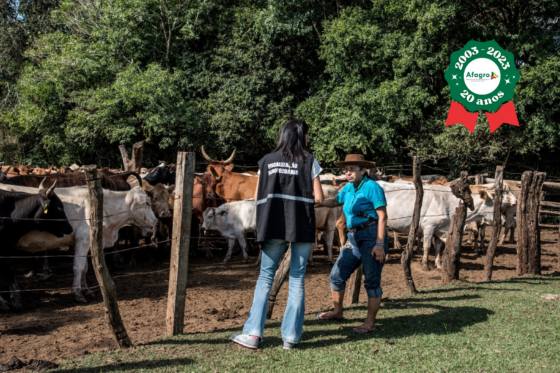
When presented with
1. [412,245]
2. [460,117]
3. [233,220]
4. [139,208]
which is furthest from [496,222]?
[460,117]

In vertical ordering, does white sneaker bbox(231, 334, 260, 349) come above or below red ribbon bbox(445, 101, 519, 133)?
below

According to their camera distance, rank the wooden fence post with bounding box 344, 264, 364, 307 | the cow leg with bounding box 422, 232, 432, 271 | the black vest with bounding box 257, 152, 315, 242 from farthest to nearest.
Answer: the cow leg with bounding box 422, 232, 432, 271 → the wooden fence post with bounding box 344, 264, 364, 307 → the black vest with bounding box 257, 152, 315, 242

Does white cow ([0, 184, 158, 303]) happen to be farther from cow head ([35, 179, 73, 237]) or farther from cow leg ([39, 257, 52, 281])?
cow leg ([39, 257, 52, 281])

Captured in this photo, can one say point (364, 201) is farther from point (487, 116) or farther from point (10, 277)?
point (487, 116)

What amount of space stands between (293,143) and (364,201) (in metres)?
1.06

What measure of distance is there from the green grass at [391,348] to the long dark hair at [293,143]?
182cm

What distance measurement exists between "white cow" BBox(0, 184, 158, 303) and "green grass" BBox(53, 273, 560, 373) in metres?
2.62

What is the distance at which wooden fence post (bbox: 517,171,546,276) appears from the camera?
870 cm

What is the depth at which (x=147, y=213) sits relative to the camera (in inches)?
324

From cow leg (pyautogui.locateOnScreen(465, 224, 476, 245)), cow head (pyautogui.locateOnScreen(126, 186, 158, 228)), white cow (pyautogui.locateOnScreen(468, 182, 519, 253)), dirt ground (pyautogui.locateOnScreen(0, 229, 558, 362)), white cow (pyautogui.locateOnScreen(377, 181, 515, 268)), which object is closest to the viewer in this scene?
dirt ground (pyautogui.locateOnScreen(0, 229, 558, 362))

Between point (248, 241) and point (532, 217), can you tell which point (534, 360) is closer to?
point (532, 217)

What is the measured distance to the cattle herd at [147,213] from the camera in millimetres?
6543

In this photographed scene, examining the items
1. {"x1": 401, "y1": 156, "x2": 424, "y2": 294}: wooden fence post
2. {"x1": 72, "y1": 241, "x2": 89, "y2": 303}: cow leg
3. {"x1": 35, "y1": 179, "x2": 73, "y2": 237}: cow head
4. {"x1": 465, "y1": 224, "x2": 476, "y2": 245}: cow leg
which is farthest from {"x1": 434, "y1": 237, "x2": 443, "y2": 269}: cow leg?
{"x1": 35, "y1": 179, "x2": 73, "y2": 237}: cow head

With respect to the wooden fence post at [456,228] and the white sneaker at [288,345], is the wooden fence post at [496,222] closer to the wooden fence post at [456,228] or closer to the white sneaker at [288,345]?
the wooden fence post at [456,228]
